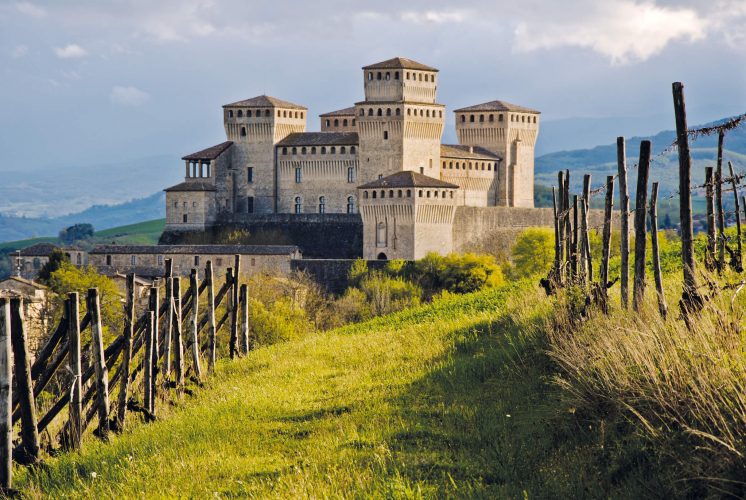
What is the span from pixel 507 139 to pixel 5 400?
5922 cm

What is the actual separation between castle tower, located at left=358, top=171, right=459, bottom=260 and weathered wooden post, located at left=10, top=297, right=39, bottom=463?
157ft

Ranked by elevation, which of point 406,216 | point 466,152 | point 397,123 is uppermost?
point 397,123

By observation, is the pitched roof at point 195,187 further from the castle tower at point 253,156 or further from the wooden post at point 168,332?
the wooden post at point 168,332

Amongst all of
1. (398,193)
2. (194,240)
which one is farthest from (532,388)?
(194,240)

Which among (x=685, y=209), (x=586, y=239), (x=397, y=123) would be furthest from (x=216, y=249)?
(x=685, y=209)

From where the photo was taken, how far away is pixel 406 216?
2379 inches

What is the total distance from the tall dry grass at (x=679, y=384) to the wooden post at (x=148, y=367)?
215 inches

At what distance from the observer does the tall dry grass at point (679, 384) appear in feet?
26.5

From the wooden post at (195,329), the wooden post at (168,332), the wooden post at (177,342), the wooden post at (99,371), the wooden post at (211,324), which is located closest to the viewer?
the wooden post at (99,371)

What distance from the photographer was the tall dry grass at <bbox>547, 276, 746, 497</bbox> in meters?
8.07

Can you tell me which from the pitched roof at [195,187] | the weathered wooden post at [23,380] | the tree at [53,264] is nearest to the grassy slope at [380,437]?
the weathered wooden post at [23,380]

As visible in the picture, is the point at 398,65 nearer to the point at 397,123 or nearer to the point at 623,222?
the point at 397,123

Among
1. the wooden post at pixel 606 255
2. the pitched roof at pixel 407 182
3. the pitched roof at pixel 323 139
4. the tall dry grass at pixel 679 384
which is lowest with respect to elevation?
the tall dry grass at pixel 679 384

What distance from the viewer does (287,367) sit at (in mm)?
16328
